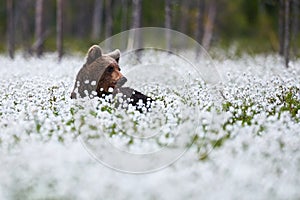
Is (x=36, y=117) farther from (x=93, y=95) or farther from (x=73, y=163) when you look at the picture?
(x=73, y=163)

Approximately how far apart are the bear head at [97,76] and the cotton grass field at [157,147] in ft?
1.50

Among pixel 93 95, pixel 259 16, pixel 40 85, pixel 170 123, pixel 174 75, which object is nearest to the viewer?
pixel 170 123

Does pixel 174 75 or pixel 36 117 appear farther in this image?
pixel 174 75

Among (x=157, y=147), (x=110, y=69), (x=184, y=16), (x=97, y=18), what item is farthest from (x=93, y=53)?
(x=97, y=18)

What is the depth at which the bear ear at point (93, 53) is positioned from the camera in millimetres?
11032

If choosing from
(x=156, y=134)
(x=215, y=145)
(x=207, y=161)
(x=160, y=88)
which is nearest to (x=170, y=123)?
(x=156, y=134)

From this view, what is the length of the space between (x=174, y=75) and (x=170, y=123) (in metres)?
7.82

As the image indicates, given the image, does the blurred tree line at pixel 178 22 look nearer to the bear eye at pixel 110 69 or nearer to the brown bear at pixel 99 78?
the brown bear at pixel 99 78

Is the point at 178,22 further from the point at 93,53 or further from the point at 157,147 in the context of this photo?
the point at 157,147

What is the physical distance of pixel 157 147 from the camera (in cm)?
739

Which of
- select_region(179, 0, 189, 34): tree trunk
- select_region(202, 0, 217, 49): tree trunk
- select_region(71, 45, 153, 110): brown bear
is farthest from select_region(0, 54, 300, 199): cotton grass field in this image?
select_region(179, 0, 189, 34): tree trunk

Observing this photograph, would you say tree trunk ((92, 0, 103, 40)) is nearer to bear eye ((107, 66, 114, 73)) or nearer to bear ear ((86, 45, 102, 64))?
bear ear ((86, 45, 102, 64))

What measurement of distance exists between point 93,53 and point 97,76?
17.8 inches

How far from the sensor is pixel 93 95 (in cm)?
1109
